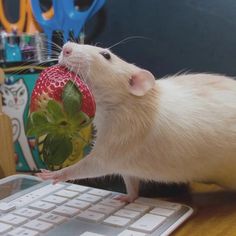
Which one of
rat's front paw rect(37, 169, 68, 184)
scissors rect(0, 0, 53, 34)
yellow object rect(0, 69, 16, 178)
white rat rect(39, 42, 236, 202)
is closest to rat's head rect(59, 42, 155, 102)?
white rat rect(39, 42, 236, 202)

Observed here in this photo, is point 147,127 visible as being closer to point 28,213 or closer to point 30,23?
point 28,213

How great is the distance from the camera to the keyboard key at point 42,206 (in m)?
0.61

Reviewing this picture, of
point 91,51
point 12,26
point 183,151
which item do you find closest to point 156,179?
point 183,151

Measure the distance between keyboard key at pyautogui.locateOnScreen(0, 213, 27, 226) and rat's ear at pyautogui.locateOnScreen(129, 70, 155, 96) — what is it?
0.71ft

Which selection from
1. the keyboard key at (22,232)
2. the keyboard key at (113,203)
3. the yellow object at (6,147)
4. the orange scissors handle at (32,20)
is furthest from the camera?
the orange scissors handle at (32,20)

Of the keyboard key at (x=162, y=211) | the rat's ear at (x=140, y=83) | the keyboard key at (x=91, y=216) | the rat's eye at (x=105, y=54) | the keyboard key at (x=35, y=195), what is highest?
the rat's eye at (x=105, y=54)

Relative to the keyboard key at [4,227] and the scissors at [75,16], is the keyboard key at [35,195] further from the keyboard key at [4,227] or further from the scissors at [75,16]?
the scissors at [75,16]

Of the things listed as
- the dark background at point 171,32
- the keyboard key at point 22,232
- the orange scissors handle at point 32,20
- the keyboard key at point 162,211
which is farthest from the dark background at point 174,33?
the keyboard key at point 22,232

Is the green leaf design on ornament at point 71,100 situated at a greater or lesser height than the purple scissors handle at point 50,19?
lesser

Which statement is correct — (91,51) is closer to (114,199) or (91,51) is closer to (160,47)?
(114,199)

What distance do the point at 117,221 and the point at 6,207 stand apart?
0.16 metres

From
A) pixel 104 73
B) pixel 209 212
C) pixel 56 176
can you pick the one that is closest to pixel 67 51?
pixel 104 73

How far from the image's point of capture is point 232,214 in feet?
2.06

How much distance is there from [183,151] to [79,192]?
7.1 inches
